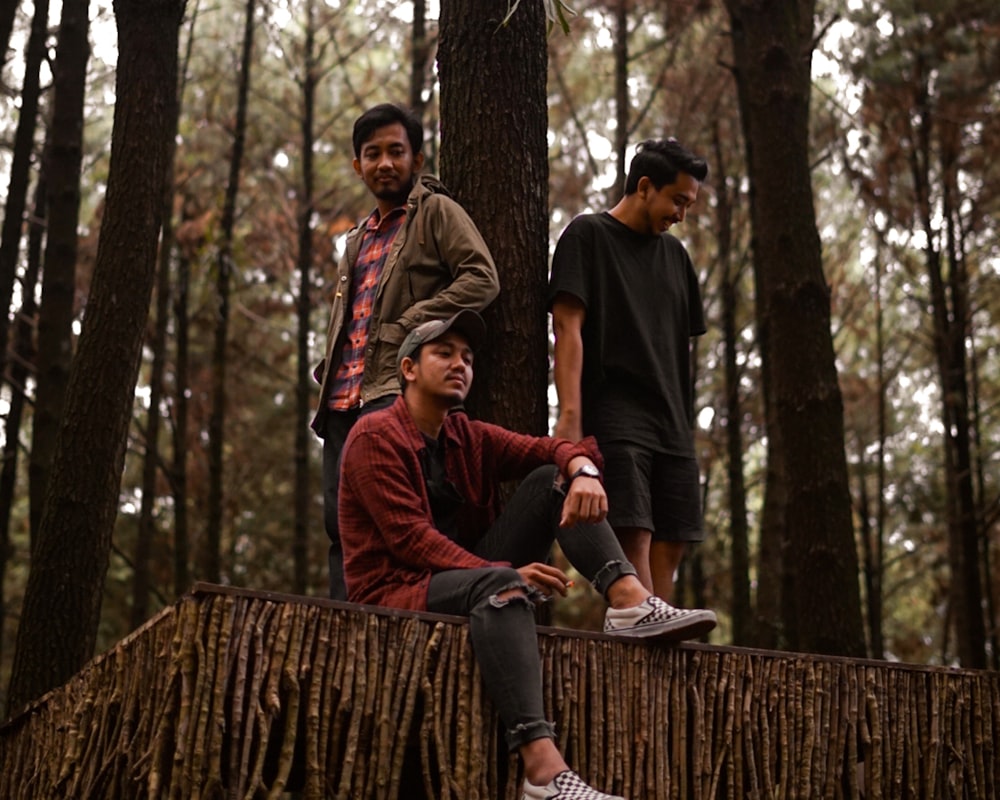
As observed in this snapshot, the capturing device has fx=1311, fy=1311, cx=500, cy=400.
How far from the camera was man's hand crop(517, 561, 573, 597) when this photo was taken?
379 centimetres

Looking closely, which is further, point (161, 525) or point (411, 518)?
point (161, 525)

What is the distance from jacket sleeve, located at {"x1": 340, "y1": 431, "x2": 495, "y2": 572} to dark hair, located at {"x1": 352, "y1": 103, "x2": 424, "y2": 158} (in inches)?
55.9

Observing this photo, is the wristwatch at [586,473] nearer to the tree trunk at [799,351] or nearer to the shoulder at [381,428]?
the shoulder at [381,428]

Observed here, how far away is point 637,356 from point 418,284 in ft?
2.77

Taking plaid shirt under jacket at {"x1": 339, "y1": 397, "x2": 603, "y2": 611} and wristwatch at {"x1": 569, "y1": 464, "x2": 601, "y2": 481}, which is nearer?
plaid shirt under jacket at {"x1": 339, "y1": 397, "x2": 603, "y2": 611}

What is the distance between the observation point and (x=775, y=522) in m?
10.4

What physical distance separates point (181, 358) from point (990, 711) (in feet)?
28.2

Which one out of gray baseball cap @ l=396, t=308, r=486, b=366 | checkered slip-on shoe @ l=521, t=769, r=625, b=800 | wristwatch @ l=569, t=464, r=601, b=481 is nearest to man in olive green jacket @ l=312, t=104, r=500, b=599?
gray baseball cap @ l=396, t=308, r=486, b=366

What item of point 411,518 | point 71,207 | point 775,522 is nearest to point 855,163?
point 775,522

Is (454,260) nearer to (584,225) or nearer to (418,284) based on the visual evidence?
(418,284)

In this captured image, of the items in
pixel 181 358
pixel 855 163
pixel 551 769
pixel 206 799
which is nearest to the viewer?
pixel 206 799

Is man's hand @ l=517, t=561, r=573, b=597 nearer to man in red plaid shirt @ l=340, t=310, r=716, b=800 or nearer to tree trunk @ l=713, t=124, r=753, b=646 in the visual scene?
man in red plaid shirt @ l=340, t=310, r=716, b=800

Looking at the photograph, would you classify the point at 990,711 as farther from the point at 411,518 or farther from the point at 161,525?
the point at 161,525

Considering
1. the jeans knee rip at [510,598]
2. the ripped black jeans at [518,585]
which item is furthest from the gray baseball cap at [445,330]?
the jeans knee rip at [510,598]
